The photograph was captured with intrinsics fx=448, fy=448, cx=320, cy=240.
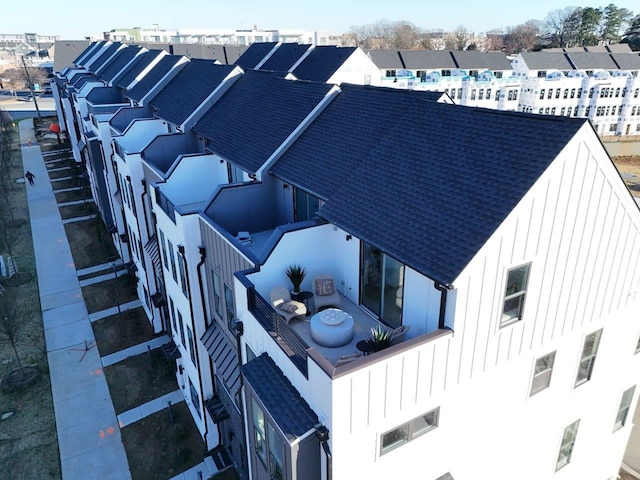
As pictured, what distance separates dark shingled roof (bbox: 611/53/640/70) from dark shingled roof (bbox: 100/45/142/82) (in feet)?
259

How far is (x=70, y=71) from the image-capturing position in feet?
185

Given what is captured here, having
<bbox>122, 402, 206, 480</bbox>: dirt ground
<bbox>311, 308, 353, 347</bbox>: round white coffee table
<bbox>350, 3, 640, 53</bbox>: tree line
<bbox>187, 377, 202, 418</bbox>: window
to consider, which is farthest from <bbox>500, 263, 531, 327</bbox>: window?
<bbox>350, 3, 640, 53</bbox>: tree line

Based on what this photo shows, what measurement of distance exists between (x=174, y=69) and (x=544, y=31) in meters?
160

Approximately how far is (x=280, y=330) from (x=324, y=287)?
222 centimetres

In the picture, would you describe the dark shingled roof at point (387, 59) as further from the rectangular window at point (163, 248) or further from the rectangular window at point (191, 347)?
the rectangular window at point (191, 347)

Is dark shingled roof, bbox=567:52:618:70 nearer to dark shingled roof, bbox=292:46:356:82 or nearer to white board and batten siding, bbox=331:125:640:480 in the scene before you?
A: dark shingled roof, bbox=292:46:356:82

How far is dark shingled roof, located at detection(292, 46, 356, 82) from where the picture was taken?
43897 mm

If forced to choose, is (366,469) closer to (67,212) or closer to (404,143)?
(404,143)

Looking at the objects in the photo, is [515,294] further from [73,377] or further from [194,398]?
[73,377]

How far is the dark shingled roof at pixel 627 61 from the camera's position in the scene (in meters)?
78.2

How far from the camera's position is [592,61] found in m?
78.6

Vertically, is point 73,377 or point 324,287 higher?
point 324,287

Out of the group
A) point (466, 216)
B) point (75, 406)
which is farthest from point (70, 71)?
point (466, 216)

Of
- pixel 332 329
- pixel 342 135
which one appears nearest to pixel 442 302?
pixel 332 329
